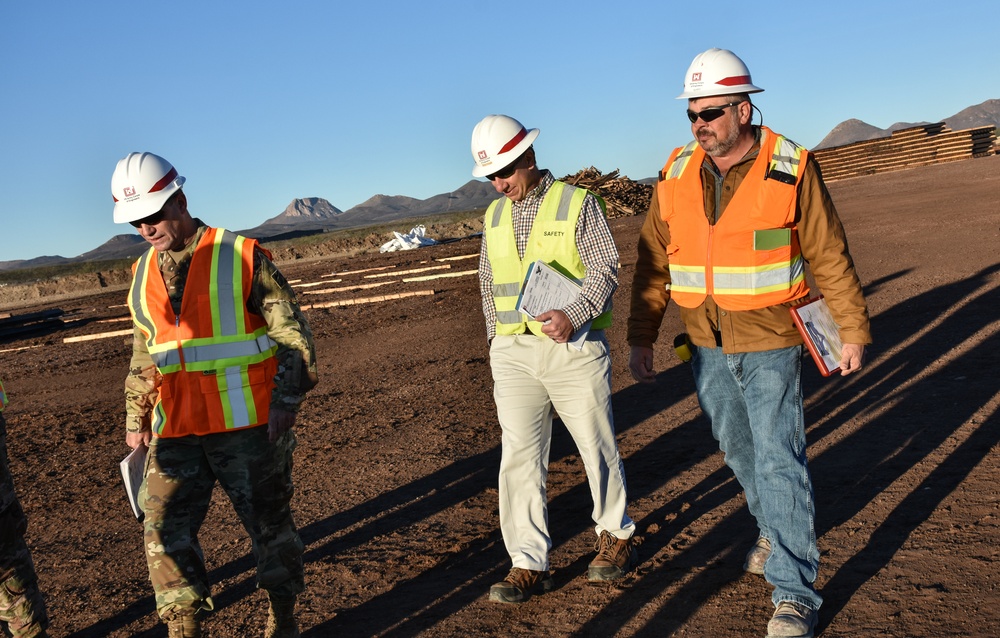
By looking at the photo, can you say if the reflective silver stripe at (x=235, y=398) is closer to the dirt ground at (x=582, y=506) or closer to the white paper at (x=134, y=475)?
the white paper at (x=134, y=475)

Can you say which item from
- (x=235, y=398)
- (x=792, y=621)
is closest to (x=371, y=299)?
(x=235, y=398)

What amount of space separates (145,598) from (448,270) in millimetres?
18750

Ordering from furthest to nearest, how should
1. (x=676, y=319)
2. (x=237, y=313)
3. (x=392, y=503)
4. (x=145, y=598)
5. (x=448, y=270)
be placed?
1. (x=448, y=270)
2. (x=676, y=319)
3. (x=392, y=503)
4. (x=145, y=598)
5. (x=237, y=313)

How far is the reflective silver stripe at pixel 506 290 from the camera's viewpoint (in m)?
4.70

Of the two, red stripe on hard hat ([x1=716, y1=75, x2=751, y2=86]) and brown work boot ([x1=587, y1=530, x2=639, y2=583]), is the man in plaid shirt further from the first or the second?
red stripe on hard hat ([x1=716, y1=75, x2=751, y2=86])

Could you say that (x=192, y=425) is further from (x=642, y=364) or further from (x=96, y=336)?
(x=96, y=336)

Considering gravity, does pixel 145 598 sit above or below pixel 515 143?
below

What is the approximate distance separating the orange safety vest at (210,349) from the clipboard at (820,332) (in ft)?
7.36

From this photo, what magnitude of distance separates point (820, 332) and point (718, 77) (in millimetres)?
1144

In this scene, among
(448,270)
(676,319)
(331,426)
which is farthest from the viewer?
(448,270)

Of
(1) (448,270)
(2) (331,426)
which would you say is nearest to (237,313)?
(2) (331,426)

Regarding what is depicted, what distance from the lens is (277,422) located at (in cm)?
400

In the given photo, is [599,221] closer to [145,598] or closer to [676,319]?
[145,598]

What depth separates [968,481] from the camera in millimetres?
5590
